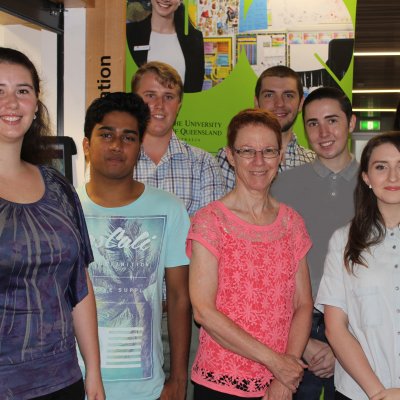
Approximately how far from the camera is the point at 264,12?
4109mm

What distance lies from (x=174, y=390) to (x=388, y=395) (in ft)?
2.54

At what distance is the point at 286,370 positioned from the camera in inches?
81.4

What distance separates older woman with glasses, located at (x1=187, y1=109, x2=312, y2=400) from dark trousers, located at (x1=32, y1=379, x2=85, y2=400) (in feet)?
1.49

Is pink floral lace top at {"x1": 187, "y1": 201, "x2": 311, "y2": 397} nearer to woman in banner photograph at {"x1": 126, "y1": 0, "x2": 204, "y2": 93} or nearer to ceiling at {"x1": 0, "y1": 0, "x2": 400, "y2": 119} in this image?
ceiling at {"x1": 0, "y1": 0, "x2": 400, "y2": 119}

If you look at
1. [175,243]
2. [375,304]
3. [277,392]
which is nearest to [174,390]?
[277,392]

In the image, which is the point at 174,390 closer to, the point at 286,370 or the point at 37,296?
the point at 286,370

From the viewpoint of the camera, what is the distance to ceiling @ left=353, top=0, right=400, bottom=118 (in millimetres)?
6375

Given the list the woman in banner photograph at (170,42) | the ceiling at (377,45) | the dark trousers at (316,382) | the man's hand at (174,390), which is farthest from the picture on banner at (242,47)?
the ceiling at (377,45)

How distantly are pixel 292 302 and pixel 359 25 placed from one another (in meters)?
5.75

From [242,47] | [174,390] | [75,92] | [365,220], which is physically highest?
[242,47]

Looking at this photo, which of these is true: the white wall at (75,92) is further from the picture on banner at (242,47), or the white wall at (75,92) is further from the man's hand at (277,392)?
the man's hand at (277,392)

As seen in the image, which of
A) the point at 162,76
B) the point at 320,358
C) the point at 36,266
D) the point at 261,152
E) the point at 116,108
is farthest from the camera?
the point at 162,76

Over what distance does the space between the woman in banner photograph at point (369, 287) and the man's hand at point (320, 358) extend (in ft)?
1.18

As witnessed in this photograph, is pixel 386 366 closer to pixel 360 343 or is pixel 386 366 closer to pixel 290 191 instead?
pixel 360 343
